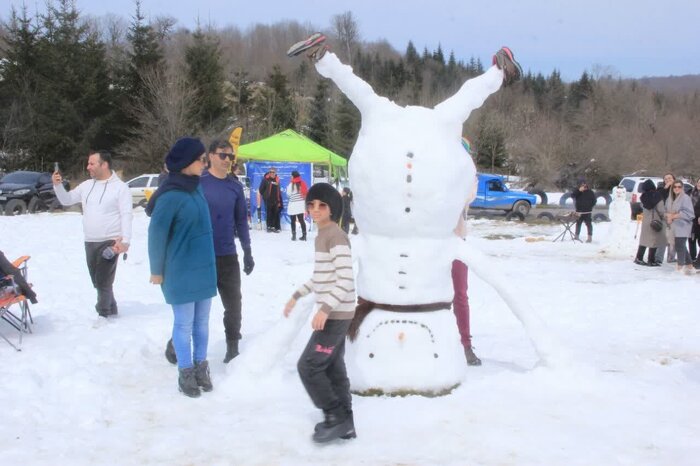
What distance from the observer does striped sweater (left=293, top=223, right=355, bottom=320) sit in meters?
3.71

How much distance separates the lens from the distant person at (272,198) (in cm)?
1614

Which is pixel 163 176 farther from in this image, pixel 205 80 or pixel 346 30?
pixel 346 30

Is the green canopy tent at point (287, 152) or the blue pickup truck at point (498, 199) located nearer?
the green canopy tent at point (287, 152)

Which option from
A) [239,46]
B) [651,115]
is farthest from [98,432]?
[239,46]

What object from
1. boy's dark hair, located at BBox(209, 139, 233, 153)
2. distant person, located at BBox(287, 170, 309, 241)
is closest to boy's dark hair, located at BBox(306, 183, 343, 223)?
boy's dark hair, located at BBox(209, 139, 233, 153)

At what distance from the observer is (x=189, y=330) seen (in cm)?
443

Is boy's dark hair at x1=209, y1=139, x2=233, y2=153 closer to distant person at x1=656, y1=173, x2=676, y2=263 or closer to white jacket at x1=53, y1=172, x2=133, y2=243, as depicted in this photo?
white jacket at x1=53, y1=172, x2=133, y2=243

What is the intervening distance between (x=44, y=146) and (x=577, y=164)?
30644mm

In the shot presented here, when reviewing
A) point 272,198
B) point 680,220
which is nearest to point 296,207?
point 272,198

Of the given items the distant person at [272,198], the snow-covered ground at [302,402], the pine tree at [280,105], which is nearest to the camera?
the snow-covered ground at [302,402]

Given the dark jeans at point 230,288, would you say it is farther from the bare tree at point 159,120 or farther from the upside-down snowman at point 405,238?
the bare tree at point 159,120

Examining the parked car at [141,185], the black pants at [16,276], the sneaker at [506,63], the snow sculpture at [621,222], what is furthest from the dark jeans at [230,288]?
the parked car at [141,185]

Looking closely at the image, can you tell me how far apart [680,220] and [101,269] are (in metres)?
8.88

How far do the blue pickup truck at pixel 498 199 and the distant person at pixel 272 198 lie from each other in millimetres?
9818
